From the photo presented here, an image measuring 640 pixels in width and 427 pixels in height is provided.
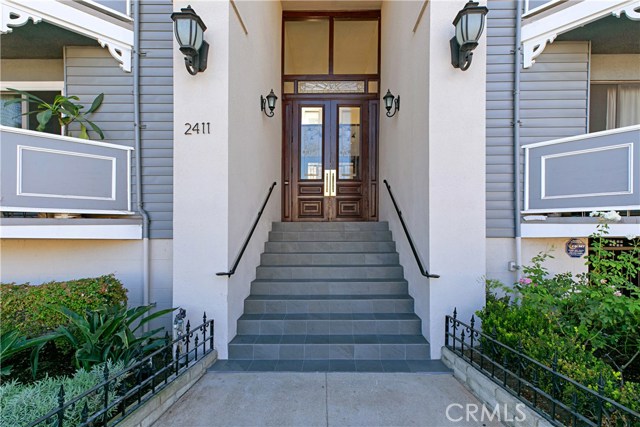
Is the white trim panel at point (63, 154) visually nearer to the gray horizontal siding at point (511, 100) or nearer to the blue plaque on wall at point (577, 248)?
the gray horizontal siding at point (511, 100)

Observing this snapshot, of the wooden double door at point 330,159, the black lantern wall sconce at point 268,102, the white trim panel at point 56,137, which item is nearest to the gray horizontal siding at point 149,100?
the white trim panel at point 56,137

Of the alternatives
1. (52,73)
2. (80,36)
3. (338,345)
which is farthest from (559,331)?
(52,73)

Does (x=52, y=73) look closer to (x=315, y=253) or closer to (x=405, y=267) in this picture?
(x=315, y=253)

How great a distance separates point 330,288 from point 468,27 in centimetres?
319

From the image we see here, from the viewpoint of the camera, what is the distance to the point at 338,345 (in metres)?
3.09

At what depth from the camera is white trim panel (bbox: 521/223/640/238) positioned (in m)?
3.34

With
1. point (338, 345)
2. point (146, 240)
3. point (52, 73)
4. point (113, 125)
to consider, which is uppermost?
point (52, 73)

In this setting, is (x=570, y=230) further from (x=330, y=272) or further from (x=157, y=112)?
(x=157, y=112)

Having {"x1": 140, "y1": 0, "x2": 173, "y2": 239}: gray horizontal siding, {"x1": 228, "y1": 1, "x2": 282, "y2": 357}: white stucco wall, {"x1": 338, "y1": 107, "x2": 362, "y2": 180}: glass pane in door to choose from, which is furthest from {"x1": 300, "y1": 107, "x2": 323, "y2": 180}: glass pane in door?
{"x1": 140, "y1": 0, "x2": 173, "y2": 239}: gray horizontal siding

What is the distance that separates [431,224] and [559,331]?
136 centimetres

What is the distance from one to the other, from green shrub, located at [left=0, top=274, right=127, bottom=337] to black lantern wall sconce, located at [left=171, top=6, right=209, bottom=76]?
2604 mm

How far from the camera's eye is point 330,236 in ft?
15.2

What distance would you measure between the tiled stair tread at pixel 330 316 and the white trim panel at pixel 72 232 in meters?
1.75

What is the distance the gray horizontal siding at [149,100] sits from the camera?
373cm
